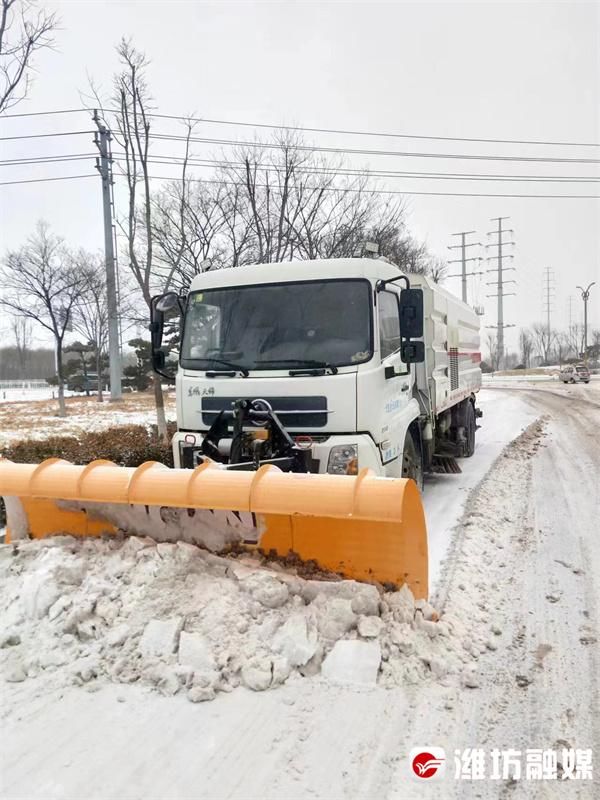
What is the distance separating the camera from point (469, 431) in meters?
10.1

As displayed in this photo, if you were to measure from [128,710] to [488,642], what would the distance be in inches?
81.1

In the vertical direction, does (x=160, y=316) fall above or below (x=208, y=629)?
above

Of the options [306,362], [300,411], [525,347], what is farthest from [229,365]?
[525,347]

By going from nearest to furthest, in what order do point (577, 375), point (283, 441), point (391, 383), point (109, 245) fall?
point (283, 441) → point (391, 383) → point (109, 245) → point (577, 375)

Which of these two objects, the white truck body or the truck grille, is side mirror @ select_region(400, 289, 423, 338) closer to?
the white truck body

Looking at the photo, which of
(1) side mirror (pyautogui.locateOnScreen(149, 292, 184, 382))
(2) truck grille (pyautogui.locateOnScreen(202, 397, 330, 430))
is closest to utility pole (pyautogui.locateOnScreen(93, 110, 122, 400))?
(1) side mirror (pyautogui.locateOnScreen(149, 292, 184, 382))

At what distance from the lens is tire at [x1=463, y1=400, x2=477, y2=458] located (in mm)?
9766

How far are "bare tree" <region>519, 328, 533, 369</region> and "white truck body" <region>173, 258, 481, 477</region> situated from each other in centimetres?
8021

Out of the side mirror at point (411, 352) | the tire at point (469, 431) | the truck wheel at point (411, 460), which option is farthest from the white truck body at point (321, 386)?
the tire at point (469, 431)

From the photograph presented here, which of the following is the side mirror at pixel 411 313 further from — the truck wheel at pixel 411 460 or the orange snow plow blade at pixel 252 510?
the orange snow plow blade at pixel 252 510

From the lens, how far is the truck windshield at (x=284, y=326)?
4828 mm

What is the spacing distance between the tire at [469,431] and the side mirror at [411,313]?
501 centimetres

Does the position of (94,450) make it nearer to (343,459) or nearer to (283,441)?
(283,441)

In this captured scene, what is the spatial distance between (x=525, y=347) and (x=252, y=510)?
84981 mm
